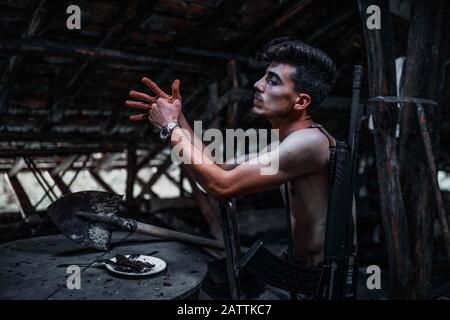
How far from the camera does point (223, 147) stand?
8281 millimetres

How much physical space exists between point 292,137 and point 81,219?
181cm

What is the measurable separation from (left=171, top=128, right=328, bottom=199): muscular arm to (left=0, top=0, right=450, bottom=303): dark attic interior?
1 centimetres

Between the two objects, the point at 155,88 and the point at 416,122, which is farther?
the point at 416,122

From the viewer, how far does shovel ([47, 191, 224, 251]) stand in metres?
2.94

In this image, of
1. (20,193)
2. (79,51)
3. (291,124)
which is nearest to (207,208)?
(79,51)

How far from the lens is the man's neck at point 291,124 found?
251 cm

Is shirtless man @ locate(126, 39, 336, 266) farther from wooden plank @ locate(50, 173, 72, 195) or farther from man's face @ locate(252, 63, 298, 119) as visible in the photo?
Result: wooden plank @ locate(50, 173, 72, 195)

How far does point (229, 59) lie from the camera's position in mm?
5965

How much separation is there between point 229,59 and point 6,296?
4.68 m

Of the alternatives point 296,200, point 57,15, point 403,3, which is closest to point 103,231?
point 296,200

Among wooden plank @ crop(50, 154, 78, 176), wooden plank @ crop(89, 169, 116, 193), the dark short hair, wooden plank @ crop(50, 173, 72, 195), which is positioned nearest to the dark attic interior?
the dark short hair

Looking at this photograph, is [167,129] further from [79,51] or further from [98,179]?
[98,179]

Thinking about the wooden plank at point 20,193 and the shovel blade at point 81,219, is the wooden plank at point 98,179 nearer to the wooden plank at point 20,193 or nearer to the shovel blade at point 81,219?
the wooden plank at point 20,193

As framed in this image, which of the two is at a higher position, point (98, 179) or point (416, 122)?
point (416, 122)
